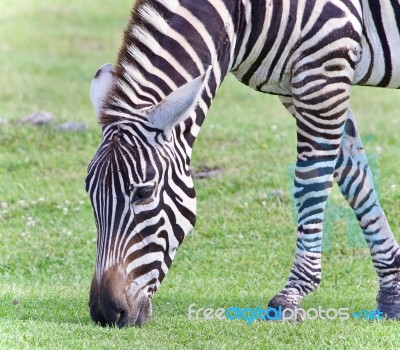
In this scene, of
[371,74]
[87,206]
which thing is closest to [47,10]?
[87,206]

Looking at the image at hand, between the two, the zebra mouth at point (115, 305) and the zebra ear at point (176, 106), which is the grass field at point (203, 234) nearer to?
the zebra mouth at point (115, 305)

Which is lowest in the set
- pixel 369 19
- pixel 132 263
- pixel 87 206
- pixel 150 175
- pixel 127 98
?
pixel 87 206

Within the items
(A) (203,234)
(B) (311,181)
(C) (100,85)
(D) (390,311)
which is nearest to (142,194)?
(C) (100,85)

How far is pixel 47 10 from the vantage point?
2322 centimetres

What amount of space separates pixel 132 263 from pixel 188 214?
22.2 inches

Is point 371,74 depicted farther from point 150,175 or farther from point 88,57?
point 88,57

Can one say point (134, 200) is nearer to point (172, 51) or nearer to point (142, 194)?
point (142, 194)

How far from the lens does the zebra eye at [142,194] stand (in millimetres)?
5750

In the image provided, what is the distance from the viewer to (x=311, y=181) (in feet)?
21.6
